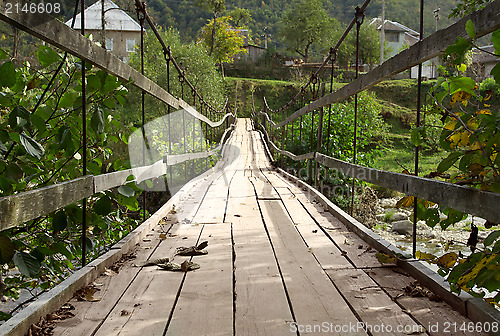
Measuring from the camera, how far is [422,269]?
5.31ft

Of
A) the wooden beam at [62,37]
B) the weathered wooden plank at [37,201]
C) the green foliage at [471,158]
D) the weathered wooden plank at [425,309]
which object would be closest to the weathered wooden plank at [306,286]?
the weathered wooden plank at [425,309]

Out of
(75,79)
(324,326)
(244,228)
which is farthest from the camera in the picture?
(244,228)

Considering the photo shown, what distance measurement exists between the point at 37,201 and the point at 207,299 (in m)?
0.65

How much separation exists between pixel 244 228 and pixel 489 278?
1.72 metres

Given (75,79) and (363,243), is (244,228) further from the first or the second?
(75,79)

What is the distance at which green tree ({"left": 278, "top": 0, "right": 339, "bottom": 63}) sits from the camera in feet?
147

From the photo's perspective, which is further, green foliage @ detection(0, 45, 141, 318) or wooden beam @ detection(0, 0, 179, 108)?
green foliage @ detection(0, 45, 141, 318)

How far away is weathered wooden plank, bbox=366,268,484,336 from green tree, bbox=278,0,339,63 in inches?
1743

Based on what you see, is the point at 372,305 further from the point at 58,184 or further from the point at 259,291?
the point at 58,184

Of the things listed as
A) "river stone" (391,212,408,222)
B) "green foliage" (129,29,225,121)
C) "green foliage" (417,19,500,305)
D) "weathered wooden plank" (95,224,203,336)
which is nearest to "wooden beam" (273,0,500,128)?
"green foliage" (417,19,500,305)

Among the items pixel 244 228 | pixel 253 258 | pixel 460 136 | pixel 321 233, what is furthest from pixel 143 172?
pixel 460 136

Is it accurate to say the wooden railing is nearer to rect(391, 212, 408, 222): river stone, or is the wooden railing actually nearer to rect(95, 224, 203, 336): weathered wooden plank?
rect(95, 224, 203, 336): weathered wooden plank

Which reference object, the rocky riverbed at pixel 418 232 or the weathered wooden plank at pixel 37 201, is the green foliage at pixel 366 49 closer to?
the rocky riverbed at pixel 418 232

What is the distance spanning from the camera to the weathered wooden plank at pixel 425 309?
3.98ft
